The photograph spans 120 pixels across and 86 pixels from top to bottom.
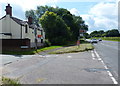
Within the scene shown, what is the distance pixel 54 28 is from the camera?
139 ft

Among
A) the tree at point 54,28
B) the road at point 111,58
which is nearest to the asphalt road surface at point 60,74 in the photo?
the road at point 111,58

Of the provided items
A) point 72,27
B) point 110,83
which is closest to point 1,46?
point 110,83

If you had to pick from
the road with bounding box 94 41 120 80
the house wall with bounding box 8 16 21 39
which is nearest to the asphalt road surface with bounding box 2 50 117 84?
the road with bounding box 94 41 120 80

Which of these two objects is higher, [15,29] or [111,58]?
[15,29]

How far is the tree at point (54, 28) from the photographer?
4059 cm

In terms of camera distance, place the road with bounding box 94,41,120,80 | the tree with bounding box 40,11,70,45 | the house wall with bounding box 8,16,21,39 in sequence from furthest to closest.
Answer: the tree with bounding box 40,11,70,45 → the house wall with bounding box 8,16,21,39 → the road with bounding box 94,41,120,80

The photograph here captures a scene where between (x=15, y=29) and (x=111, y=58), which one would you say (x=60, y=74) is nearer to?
(x=111, y=58)

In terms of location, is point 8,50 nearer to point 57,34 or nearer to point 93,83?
point 93,83

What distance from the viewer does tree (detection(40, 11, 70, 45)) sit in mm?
40594

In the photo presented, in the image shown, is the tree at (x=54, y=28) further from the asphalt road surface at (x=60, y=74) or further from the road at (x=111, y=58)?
the asphalt road surface at (x=60, y=74)

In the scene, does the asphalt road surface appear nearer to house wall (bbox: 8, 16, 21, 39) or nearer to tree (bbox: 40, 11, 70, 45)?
house wall (bbox: 8, 16, 21, 39)

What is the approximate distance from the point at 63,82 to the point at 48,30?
37278 millimetres

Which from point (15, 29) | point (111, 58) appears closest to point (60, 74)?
point (111, 58)

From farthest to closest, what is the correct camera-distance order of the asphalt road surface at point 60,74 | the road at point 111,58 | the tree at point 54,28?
the tree at point 54,28 < the road at point 111,58 < the asphalt road surface at point 60,74
